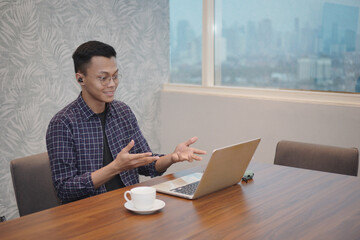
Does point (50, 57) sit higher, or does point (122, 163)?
point (50, 57)

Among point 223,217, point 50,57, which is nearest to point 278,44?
point 50,57

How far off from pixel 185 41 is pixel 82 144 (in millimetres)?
2333

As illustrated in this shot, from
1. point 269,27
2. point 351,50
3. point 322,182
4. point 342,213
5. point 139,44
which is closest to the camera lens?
point 342,213

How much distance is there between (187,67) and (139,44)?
0.53 metres

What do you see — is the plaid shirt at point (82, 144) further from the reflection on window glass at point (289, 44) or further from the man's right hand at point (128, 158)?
the reflection on window glass at point (289, 44)

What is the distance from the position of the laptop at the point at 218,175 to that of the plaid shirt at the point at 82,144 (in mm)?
334

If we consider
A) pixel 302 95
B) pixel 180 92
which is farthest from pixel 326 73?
pixel 180 92

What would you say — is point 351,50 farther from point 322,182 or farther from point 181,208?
point 181,208

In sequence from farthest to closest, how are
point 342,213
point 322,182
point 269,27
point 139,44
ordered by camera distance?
point 139,44, point 269,27, point 322,182, point 342,213

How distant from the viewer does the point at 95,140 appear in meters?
2.01

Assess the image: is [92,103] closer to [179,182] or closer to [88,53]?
[88,53]

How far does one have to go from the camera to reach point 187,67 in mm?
4062

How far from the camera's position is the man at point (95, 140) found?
1.79 m

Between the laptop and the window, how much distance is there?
1.64 m
